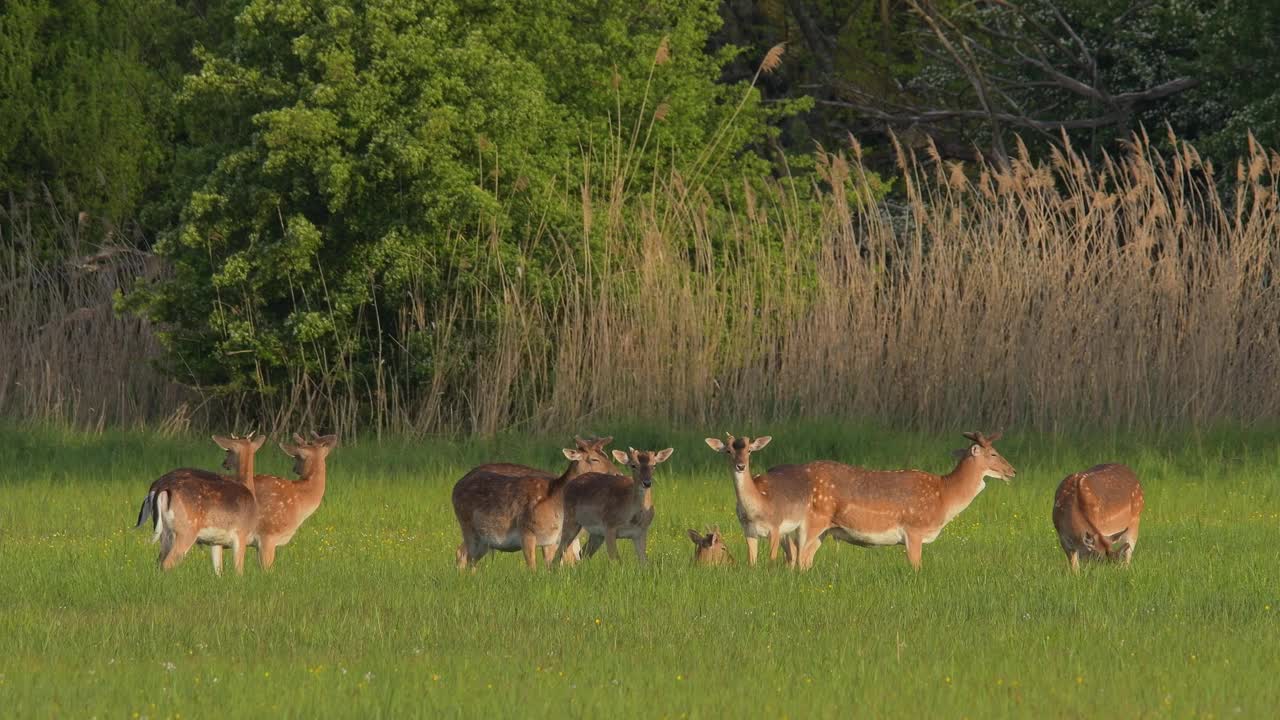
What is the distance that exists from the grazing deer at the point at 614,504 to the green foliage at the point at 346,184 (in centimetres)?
1023

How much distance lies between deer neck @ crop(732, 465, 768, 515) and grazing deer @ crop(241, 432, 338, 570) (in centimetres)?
290

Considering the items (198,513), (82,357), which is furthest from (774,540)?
(82,357)

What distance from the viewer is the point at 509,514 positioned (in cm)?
1365

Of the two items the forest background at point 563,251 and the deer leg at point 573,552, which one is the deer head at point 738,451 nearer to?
the deer leg at point 573,552

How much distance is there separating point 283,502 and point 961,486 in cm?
451

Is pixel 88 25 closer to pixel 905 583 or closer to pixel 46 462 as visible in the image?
pixel 46 462

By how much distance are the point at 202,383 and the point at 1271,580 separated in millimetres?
15805

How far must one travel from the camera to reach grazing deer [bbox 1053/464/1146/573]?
1309cm

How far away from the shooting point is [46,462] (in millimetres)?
21797

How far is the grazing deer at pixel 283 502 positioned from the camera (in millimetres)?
14000

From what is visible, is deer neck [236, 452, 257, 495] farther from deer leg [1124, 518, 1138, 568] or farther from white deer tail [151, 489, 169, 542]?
deer leg [1124, 518, 1138, 568]

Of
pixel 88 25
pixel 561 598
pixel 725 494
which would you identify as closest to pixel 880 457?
pixel 725 494

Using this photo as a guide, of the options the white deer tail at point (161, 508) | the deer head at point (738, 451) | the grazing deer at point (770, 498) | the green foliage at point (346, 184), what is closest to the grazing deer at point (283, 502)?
the white deer tail at point (161, 508)

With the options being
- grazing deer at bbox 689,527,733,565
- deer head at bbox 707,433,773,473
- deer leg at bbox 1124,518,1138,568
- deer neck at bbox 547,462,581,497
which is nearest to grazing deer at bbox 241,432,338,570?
deer neck at bbox 547,462,581,497
